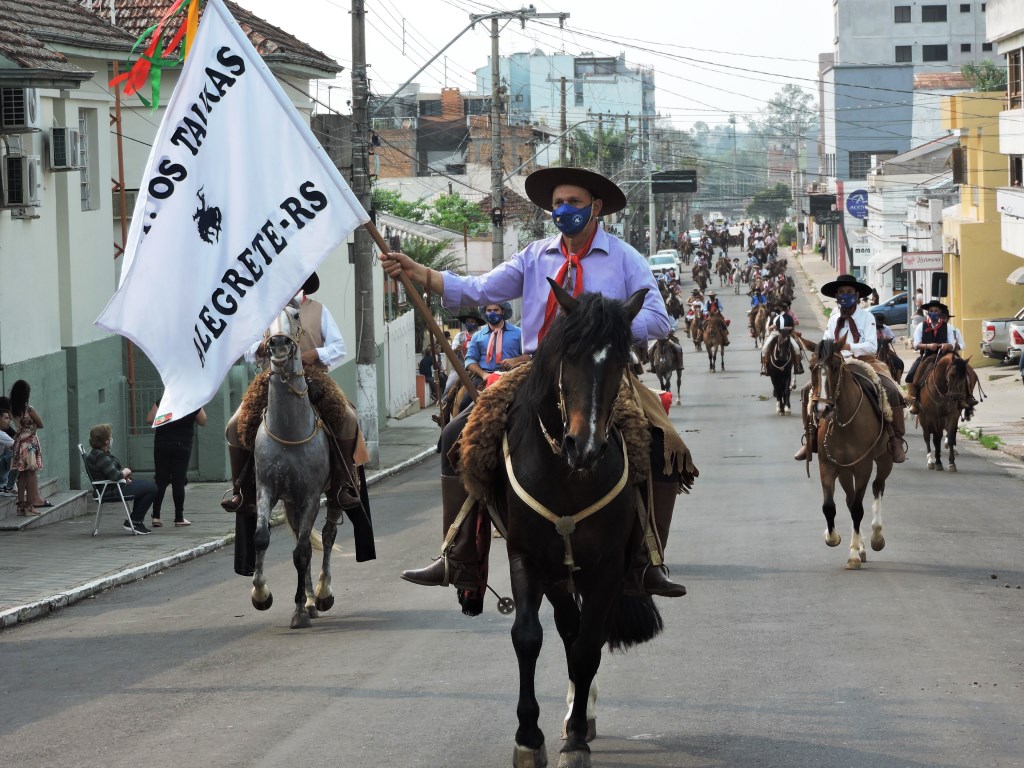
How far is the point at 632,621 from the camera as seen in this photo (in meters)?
7.89

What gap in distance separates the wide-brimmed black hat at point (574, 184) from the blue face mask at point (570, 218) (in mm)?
154

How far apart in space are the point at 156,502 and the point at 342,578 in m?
6.25

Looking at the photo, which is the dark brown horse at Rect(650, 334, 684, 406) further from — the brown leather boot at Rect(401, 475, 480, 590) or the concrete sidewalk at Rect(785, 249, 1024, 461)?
the brown leather boot at Rect(401, 475, 480, 590)

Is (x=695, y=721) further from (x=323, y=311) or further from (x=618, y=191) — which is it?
(x=323, y=311)

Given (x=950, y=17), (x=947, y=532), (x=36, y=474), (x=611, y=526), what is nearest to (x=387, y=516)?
(x=36, y=474)

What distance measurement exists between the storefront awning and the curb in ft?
183

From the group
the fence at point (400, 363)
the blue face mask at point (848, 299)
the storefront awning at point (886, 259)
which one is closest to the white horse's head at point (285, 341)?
the blue face mask at point (848, 299)

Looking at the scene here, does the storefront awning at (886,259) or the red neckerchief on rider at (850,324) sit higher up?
the storefront awning at (886,259)

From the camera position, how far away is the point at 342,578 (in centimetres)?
1420

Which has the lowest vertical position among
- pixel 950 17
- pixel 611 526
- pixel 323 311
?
pixel 611 526

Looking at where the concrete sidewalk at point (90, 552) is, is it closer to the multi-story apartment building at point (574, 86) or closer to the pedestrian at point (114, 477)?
the pedestrian at point (114, 477)

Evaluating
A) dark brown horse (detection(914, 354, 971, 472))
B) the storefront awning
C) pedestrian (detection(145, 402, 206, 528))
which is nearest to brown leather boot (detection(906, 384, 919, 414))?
dark brown horse (detection(914, 354, 971, 472))

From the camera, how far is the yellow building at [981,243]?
50.2 metres

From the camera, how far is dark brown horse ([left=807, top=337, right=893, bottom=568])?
14.6 m
